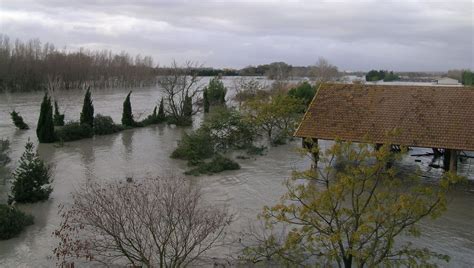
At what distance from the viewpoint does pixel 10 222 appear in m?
12.6

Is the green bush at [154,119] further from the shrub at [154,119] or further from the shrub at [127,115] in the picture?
the shrub at [127,115]

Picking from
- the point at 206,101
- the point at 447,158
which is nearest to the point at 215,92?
the point at 206,101

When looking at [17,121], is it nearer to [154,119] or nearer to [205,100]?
[154,119]

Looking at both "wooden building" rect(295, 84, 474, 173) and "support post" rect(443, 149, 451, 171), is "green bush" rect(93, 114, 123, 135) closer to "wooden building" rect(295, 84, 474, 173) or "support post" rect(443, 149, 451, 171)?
"wooden building" rect(295, 84, 474, 173)

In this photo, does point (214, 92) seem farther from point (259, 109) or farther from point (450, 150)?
point (450, 150)

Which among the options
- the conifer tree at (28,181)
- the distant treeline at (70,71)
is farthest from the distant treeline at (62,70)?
the conifer tree at (28,181)

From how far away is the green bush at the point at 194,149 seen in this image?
22.3 meters

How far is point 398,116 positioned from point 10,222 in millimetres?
15417

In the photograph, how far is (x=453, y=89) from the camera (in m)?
20.2

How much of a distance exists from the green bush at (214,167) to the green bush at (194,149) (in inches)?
30.1

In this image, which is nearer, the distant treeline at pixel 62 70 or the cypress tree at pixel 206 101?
the cypress tree at pixel 206 101

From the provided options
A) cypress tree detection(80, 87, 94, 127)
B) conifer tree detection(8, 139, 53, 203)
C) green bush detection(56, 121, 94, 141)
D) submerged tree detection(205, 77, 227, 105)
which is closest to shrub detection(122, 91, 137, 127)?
cypress tree detection(80, 87, 94, 127)

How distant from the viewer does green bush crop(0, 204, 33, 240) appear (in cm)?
1241

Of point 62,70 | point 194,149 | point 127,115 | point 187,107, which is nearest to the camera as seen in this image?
point 194,149
